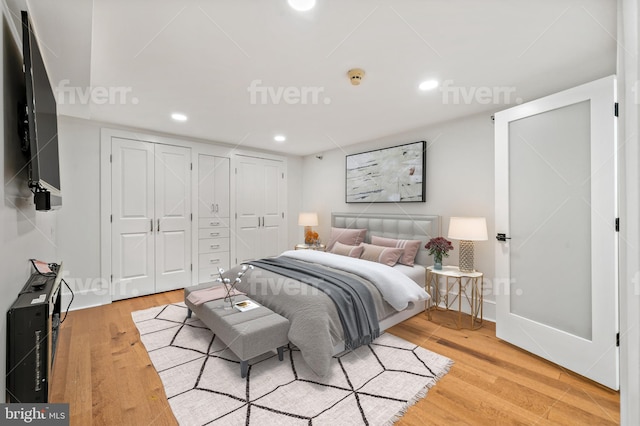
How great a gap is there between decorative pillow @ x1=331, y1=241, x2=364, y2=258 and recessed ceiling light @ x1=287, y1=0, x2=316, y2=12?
2867mm

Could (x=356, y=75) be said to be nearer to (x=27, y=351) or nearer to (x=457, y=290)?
(x=27, y=351)

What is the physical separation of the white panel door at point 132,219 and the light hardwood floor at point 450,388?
1095 millimetres

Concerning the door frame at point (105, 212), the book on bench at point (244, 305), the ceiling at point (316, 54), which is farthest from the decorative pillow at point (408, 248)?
the door frame at point (105, 212)

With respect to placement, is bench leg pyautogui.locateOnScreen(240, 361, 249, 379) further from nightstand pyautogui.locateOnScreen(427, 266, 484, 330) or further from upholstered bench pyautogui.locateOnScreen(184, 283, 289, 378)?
nightstand pyautogui.locateOnScreen(427, 266, 484, 330)

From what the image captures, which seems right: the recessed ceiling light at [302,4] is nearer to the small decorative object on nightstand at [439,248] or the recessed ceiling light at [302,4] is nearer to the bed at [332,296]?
the bed at [332,296]

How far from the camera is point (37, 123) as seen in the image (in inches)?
51.5

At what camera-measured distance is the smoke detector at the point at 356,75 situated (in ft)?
7.20

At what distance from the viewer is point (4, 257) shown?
111 cm

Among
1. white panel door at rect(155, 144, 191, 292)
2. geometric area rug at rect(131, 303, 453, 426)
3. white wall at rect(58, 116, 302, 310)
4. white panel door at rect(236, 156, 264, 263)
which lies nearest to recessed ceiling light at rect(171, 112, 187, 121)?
white panel door at rect(155, 144, 191, 292)

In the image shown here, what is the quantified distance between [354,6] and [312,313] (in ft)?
6.70

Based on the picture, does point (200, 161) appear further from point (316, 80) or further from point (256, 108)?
point (316, 80)

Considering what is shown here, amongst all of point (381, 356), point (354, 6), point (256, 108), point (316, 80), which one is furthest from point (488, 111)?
point (381, 356)

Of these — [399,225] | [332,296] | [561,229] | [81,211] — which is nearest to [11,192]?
[332,296]

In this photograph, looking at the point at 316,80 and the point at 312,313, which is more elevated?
the point at 316,80
